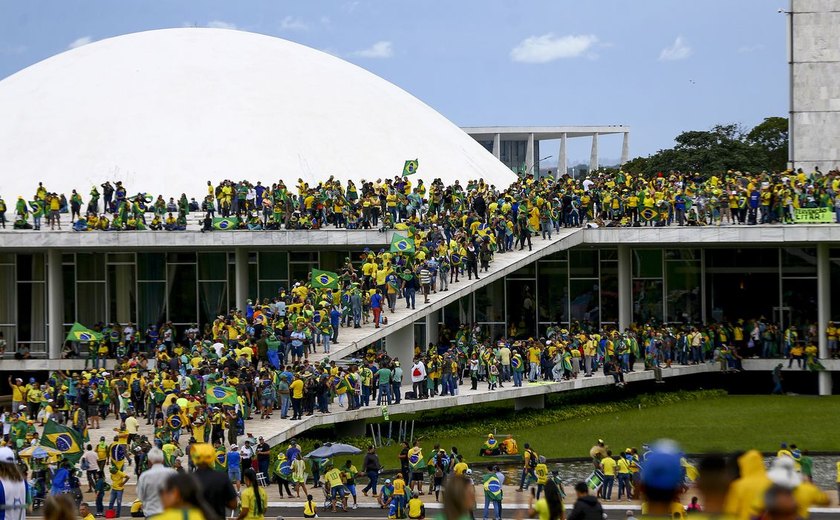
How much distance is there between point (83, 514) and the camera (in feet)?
56.1

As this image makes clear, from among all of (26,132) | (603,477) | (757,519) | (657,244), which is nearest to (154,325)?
(26,132)

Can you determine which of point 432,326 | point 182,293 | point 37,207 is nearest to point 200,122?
point 182,293

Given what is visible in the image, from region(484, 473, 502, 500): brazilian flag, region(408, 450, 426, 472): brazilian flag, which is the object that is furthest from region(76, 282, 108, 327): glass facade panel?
region(484, 473, 502, 500): brazilian flag

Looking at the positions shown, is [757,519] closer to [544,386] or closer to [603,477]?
[603,477]

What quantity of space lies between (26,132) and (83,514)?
104 ft

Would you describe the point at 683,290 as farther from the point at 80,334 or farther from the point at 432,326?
the point at 80,334

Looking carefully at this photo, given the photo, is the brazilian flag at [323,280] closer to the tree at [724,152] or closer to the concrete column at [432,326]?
the concrete column at [432,326]

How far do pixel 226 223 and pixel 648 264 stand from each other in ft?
42.9

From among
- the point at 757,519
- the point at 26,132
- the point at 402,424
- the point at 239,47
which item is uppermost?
the point at 239,47

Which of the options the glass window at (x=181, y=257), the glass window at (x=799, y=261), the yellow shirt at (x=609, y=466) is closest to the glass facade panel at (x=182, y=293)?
the glass window at (x=181, y=257)

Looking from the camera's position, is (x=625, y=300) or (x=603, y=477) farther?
(x=625, y=300)

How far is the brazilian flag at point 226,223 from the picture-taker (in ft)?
125

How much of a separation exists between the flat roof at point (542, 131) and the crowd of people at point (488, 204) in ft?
237

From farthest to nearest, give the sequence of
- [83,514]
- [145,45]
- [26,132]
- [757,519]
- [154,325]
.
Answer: [145,45] → [26,132] → [154,325] → [83,514] → [757,519]
